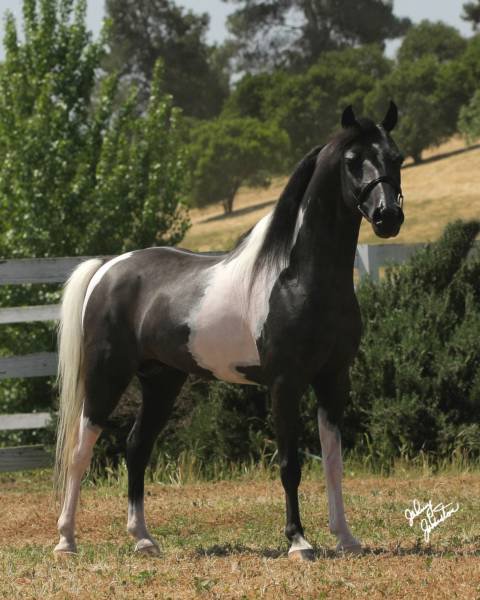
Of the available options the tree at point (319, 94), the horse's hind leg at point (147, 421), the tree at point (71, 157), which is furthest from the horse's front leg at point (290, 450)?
the tree at point (319, 94)

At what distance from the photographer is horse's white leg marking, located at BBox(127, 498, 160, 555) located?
6.03 metres

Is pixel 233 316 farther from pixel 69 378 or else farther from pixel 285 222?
pixel 69 378

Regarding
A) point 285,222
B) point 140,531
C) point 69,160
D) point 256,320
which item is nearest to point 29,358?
point 140,531

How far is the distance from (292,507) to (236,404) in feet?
12.4

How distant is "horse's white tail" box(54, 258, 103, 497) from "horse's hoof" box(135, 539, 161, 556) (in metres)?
0.60

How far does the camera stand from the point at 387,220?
521cm

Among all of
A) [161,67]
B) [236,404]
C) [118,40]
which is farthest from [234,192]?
[236,404]

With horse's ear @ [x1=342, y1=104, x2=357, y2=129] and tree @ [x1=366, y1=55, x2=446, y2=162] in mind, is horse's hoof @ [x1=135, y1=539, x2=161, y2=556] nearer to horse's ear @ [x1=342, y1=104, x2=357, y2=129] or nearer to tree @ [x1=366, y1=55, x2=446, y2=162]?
horse's ear @ [x1=342, y1=104, x2=357, y2=129]

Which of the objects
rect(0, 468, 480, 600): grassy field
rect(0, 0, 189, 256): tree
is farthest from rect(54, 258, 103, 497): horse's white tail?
rect(0, 0, 189, 256): tree

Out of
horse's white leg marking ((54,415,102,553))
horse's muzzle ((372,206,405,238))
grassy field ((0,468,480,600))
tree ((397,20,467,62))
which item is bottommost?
grassy field ((0,468,480,600))

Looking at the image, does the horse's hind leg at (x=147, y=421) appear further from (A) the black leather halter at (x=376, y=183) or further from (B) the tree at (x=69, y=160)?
(B) the tree at (x=69, y=160)

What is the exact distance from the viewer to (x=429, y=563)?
513cm

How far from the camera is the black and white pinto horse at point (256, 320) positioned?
5.45 meters

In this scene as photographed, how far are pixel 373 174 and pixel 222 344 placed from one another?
4.00ft
